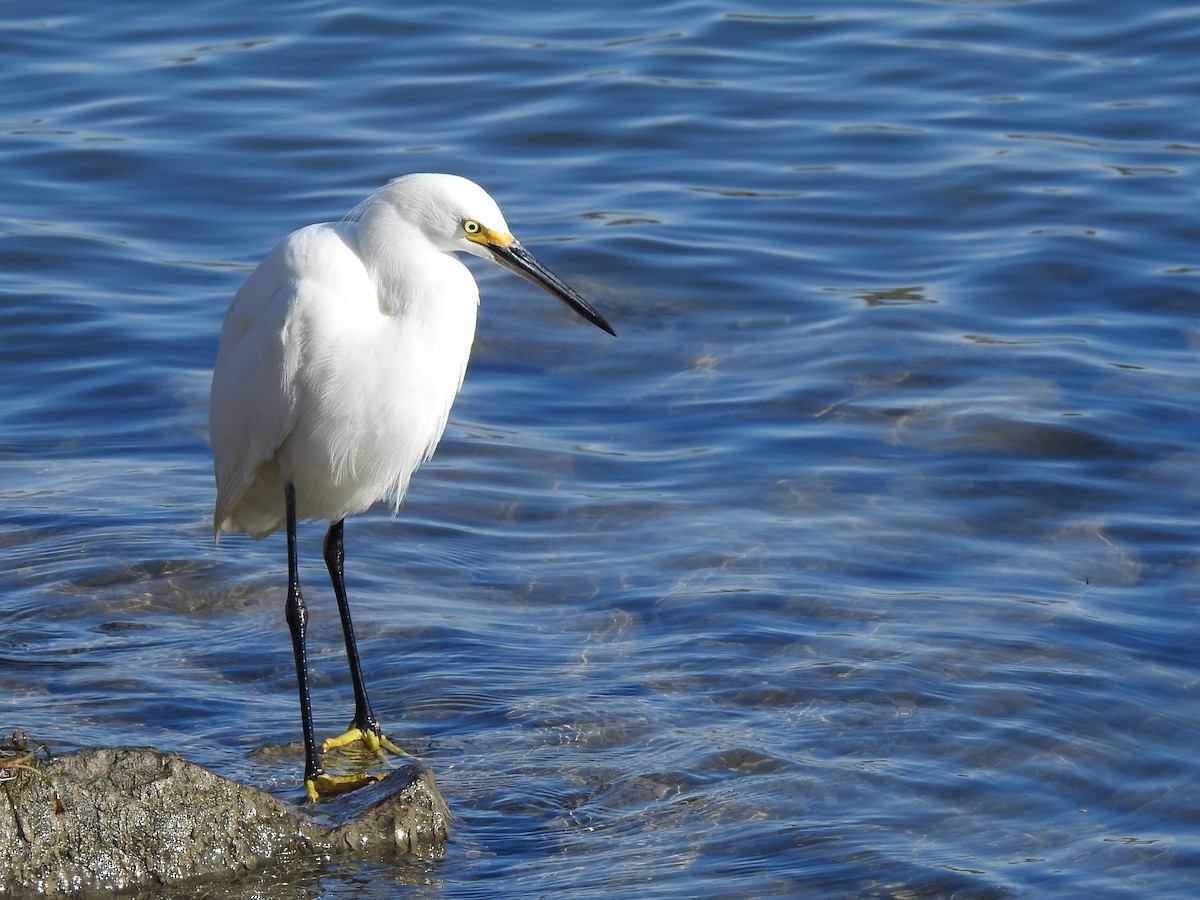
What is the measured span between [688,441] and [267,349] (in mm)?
3327

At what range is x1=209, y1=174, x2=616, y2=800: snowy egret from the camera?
17.1 feet

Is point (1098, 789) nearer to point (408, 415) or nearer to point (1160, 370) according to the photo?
point (408, 415)

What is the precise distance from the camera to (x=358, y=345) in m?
5.29

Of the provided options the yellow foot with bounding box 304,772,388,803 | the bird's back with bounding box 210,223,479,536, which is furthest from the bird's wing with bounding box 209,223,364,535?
the yellow foot with bounding box 304,772,388,803

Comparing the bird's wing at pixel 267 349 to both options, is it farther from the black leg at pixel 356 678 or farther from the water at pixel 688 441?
the water at pixel 688 441

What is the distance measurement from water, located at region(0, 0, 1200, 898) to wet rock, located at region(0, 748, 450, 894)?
279 millimetres

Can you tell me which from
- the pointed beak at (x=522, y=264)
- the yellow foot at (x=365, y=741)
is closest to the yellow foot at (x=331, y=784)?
the yellow foot at (x=365, y=741)

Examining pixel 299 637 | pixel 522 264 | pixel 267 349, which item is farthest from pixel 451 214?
pixel 299 637

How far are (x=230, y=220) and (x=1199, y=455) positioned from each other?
6.24 m

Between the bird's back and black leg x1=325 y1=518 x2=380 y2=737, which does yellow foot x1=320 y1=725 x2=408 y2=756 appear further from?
the bird's back

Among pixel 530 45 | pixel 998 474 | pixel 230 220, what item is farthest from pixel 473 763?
pixel 530 45

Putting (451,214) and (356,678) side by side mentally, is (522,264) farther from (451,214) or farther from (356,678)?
(356,678)

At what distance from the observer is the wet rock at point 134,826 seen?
436cm

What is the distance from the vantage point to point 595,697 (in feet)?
19.5
